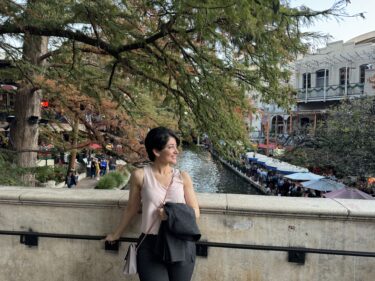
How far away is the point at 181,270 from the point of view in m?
2.50

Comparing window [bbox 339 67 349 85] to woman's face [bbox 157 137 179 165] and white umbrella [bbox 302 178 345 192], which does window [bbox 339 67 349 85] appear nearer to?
white umbrella [bbox 302 178 345 192]

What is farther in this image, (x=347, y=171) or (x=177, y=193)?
(x=347, y=171)

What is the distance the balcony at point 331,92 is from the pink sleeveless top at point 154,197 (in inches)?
1444

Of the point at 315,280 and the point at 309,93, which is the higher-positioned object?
the point at 309,93

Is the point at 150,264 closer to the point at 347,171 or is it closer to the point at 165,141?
the point at 165,141

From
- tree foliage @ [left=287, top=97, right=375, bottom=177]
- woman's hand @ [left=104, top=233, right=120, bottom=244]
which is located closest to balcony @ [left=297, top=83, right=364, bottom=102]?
tree foliage @ [left=287, top=97, right=375, bottom=177]

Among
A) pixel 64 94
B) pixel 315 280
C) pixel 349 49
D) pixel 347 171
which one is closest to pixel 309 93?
pixel 349 49

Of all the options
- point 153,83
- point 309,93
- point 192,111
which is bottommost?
point 192,111

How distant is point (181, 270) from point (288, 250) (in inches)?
37.7

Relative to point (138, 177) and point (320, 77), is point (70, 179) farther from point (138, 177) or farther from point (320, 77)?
point (320, 77)

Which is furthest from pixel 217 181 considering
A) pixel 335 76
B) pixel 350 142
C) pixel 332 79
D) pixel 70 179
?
pixel 350 142

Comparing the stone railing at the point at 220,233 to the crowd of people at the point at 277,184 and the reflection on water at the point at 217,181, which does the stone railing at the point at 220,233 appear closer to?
the crowd of people at the point at 277,184

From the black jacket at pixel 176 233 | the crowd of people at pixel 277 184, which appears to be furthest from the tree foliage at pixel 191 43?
the crowd of people at pixel 277 184

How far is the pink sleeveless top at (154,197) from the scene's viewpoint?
98.7 inches
